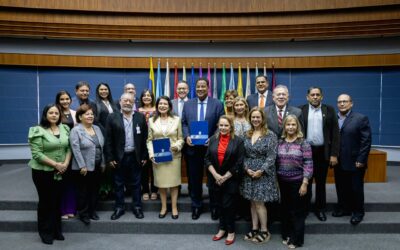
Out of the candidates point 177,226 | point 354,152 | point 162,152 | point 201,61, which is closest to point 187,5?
point 201,61

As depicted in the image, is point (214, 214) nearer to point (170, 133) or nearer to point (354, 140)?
point (170, 133)

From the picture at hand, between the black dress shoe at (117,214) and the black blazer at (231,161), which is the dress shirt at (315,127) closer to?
the black blazer at (231,161)

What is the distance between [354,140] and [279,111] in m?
0.87

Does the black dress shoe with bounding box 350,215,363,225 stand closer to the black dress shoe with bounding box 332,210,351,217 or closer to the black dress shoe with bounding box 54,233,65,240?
the black dress shoe with bounding box 332,210,351,217

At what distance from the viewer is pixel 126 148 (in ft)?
11.0

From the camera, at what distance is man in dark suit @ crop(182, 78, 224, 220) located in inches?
134

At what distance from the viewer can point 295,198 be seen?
9.80 ft

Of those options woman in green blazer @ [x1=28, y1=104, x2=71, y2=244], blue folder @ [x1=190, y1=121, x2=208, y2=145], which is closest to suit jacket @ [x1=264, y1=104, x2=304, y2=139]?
blue folder @ [x1=190, y1=121, x2=208, y2=145]

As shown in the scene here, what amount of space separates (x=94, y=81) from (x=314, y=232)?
5309 mm

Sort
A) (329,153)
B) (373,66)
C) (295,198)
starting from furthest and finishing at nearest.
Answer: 1. (373,66)
2. (329,153)
3. (295,198)

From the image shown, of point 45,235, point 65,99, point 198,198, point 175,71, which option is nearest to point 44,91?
point 175,71

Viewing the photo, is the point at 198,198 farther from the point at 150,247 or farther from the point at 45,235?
the point at 45,235

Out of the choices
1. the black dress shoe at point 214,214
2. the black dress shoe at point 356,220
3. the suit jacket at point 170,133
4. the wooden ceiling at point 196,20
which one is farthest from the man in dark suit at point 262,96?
the wooden ceiling at point 196,20

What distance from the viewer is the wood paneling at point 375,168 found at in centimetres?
470
